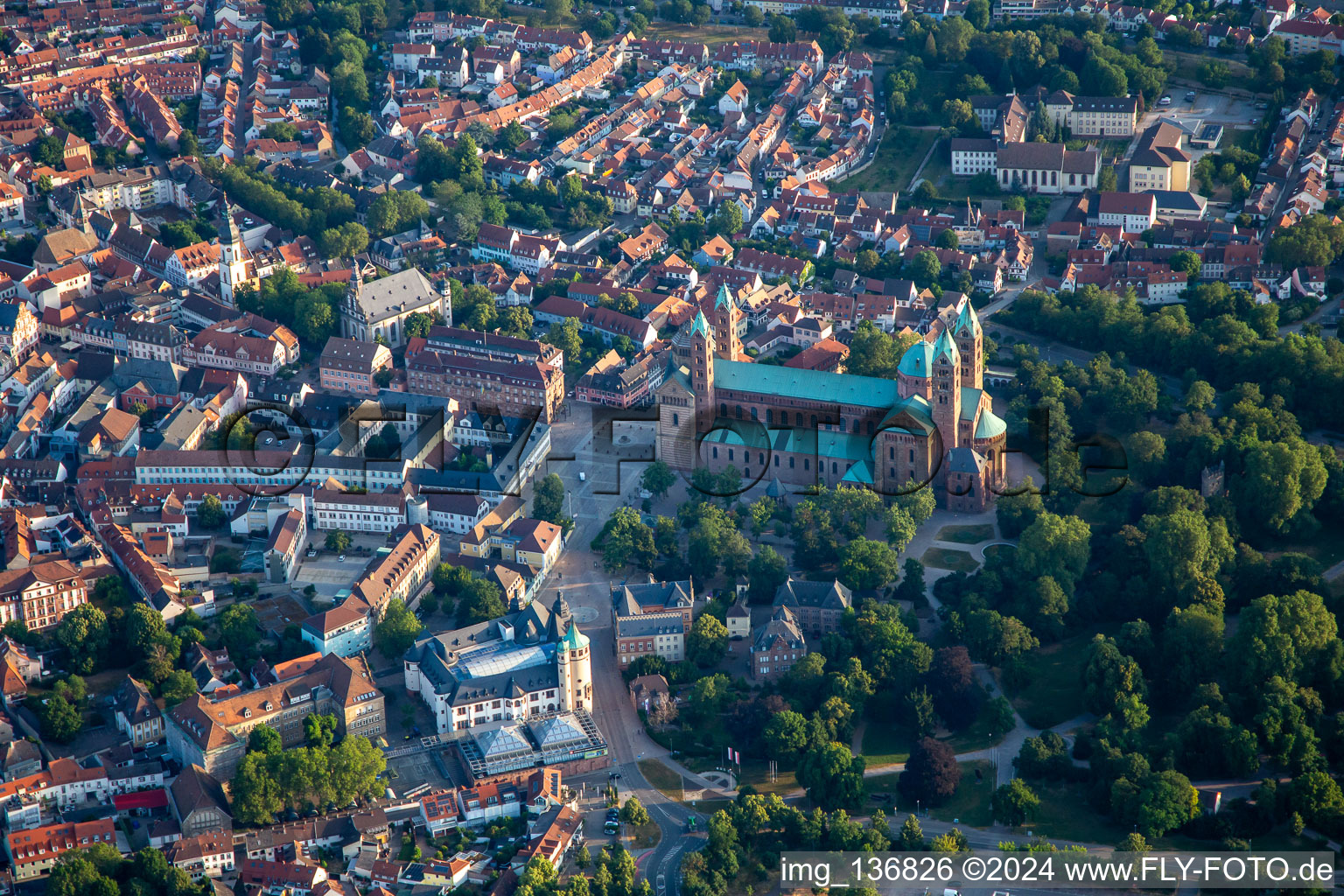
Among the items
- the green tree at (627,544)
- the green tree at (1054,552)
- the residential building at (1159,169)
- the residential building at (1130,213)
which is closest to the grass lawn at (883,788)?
the green tree at (1054,552)

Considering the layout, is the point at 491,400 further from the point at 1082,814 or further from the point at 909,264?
the point at 1082,814

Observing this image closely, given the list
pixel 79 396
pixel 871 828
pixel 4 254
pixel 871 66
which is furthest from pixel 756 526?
pixel 871 66

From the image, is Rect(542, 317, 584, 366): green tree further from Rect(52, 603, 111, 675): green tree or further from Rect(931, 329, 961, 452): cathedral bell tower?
Rect(52, 603, 111, 675): green tree

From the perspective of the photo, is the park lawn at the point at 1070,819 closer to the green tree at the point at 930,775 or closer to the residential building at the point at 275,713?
the green tree at the point at 930,775

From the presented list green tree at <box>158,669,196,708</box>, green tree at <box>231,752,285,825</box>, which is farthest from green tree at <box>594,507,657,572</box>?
green tree at <box>231,752,285,825</box>

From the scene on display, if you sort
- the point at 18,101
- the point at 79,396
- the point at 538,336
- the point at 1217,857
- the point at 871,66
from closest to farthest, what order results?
the point at 1217,857 < the point at 79,396 < the point at 538,336 < the point at 18,101 < the point at 871,66

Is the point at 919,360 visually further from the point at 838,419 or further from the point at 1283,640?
the point at 1283,640
